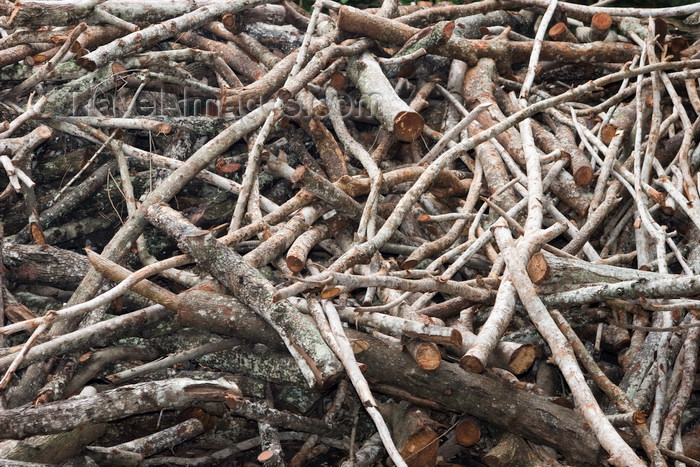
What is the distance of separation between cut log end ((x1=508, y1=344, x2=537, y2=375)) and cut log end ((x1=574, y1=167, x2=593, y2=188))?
173 centimetres

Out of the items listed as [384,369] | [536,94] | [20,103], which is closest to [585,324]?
[384,369]

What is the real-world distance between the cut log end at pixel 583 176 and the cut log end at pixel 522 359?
1730 mm

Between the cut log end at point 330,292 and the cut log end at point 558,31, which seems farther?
the cut log end at point 558,31

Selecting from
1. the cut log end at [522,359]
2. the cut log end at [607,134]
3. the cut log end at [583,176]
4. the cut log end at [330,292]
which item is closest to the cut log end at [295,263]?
the cut log end at [330,292]

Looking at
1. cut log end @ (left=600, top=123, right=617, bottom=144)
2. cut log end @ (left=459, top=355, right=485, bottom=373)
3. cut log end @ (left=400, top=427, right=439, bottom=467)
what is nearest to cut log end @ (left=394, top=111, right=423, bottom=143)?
cut log end @ (left=600, top=123, right=617, bottom=144)

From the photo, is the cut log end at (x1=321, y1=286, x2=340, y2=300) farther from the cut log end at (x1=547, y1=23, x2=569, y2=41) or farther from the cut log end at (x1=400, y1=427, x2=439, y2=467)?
the cut log end at (x1=547, y1=23, x2=569, y2=41)

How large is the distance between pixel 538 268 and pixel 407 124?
4.77 ft

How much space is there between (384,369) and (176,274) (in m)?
1.48

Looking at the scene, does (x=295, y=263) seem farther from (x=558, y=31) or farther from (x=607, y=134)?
(x=558, y=31)

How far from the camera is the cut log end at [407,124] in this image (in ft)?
15.8

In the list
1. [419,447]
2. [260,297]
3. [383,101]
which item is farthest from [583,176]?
[260,297]

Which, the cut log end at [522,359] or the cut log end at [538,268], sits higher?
the cut log end at [538,268]

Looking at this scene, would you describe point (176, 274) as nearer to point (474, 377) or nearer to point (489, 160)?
point (474, 377)

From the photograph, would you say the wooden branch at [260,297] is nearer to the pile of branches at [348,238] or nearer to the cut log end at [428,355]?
the pile of branches at [348,238]
